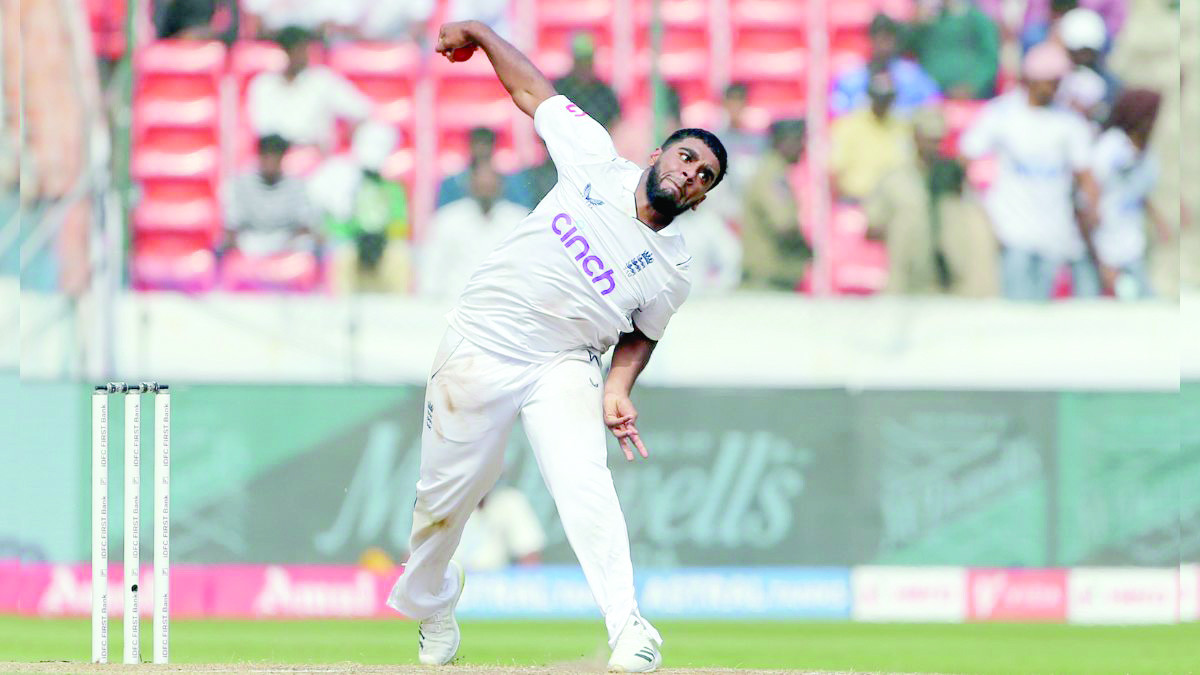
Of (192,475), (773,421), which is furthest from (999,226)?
(192,475)

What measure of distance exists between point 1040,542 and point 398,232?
4.29 metres

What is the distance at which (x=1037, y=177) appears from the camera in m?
11.0

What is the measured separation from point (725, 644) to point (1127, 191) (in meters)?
4.03

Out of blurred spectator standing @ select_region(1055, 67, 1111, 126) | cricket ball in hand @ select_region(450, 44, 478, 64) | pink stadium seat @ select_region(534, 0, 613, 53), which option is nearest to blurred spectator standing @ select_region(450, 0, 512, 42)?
pink stadium seat @ select_region(534, 0, 613, 53)

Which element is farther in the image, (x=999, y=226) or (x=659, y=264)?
(x=999, y=226)

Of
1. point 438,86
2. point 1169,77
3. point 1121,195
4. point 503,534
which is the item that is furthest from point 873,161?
point 503,534

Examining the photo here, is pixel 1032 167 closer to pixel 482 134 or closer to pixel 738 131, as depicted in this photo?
pixel 738 131

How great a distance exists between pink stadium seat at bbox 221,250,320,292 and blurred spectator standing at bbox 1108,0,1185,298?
5.24m

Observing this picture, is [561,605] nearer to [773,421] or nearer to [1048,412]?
[773,421]

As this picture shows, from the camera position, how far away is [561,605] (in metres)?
10.1

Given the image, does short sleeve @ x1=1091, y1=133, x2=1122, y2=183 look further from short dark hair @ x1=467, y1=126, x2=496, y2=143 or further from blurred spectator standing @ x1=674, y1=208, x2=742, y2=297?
short dark hair @ x1=467, y1=126, x2=496, y2=143

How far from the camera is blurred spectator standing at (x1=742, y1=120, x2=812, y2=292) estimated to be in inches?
A: 422

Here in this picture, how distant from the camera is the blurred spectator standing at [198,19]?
1088 cm

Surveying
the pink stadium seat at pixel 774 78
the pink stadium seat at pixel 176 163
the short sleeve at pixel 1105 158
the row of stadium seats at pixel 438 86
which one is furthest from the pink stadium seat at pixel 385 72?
the short sleeve at pixel 1105 158
